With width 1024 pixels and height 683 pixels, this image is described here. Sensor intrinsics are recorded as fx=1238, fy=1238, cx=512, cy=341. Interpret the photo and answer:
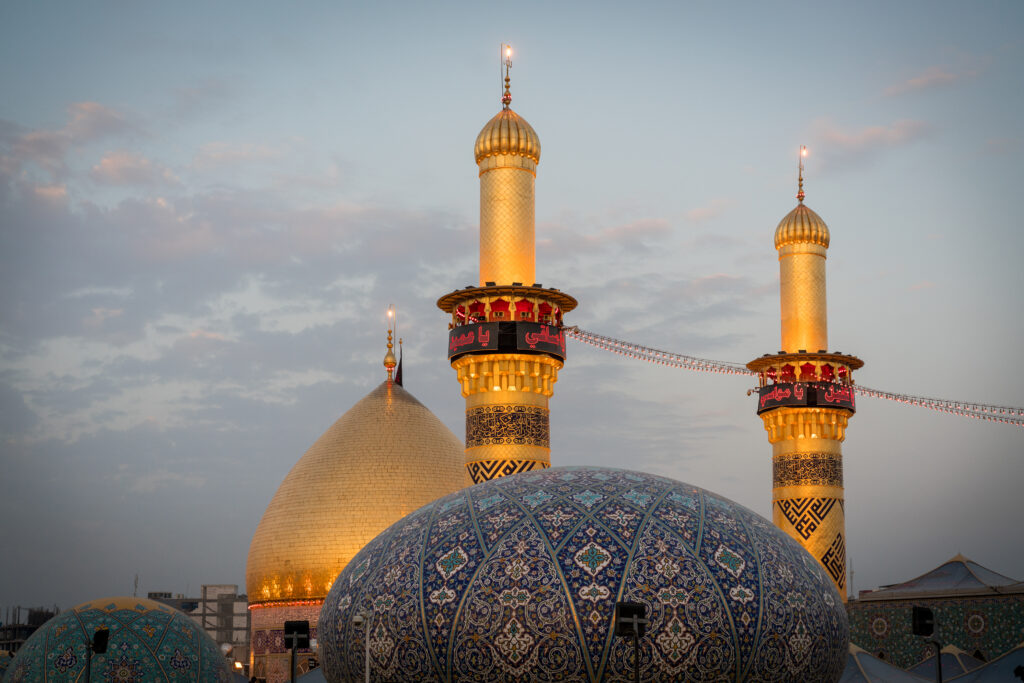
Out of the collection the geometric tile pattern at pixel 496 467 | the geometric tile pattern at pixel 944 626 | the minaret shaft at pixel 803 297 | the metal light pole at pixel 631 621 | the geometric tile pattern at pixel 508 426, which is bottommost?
the geometric tile pattern at pixel 944 626

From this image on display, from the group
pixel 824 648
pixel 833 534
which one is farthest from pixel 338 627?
pixel 833 534

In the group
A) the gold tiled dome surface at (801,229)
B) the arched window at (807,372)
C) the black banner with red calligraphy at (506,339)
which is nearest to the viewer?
the black banner with red calligraphy at (506,339)

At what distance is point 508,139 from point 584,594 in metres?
14.9

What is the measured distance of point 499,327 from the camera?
72.1ft

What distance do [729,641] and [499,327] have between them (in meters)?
13.2

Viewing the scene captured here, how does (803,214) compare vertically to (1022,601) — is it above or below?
above

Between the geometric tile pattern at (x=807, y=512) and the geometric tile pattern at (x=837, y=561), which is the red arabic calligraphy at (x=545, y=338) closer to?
the geometric tile pattern at (x=807, y=512)

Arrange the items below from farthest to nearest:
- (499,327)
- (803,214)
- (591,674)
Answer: (803,214), (499,327), (591,674)

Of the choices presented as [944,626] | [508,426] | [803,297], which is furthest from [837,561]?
[508,426]

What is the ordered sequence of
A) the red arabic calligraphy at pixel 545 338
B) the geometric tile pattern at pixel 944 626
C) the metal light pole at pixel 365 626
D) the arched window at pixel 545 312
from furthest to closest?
1. the geometric tile pattern at pixel 944 626
2. the arched window at pixel 545 312
3. the red arabic calligraphy at pixel 545 338
4. the metal light pole at pixel 365 626

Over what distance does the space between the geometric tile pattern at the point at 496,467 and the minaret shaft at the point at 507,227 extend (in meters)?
3.26

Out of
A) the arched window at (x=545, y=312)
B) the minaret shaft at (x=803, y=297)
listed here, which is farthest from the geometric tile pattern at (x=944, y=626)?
the arched window at (x=545, y=312)

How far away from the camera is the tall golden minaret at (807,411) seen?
27.1m

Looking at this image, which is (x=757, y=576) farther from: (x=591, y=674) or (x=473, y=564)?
(x=473, y=564)
